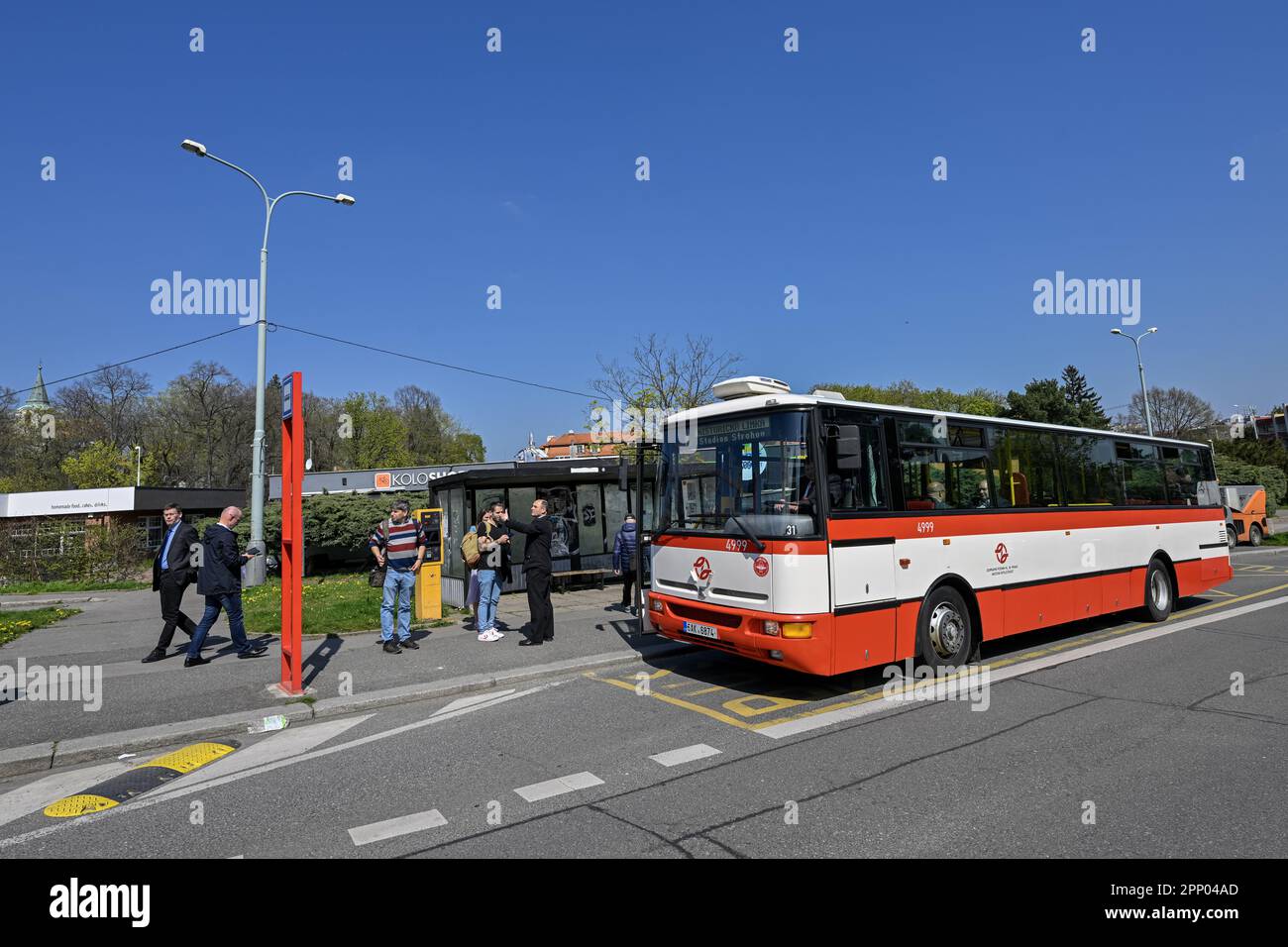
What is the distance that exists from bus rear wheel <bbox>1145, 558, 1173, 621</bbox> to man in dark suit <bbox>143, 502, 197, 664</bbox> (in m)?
13.4

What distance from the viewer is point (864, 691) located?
7.24m

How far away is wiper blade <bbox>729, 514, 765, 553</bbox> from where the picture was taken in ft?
22.3

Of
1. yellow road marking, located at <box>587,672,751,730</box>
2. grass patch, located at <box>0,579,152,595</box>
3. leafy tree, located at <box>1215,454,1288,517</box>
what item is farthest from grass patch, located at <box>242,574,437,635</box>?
leafy tree, located at <box>1215,454,1288,517</box>

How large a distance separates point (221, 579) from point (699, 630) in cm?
608

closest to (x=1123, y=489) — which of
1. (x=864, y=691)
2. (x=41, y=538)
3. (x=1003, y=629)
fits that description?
(x=1003, y=629)

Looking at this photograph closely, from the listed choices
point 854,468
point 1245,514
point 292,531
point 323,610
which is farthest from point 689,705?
point 1245,514

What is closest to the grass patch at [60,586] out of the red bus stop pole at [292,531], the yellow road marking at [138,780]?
the red bus stop pole at [292,531]

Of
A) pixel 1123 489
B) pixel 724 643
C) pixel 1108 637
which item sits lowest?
pixel 1108 637

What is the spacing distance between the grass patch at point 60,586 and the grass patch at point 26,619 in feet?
20.5

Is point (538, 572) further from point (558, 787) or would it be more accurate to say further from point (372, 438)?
point (372, 438)

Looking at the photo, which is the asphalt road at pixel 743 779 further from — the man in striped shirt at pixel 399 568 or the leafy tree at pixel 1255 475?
the leafy tree at pixel 1255 475

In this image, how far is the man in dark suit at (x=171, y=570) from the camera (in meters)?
9.23
